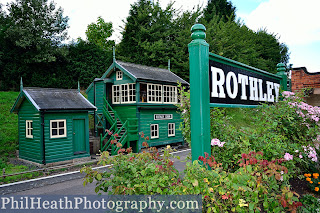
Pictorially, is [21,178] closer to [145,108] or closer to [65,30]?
[145,108]

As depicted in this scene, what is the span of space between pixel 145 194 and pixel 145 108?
1333 cm

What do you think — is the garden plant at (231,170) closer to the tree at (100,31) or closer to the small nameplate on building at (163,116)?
the small nameplate on building at (163,116)

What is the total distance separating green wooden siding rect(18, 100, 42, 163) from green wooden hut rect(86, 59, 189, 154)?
156 inches

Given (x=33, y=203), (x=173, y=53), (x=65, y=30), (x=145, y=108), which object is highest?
(x=65, y=30)

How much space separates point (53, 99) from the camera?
41.8ft

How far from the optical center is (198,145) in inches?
131

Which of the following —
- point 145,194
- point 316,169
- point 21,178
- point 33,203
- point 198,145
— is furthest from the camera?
point 21,178

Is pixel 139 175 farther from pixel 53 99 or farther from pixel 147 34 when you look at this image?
pixel 147 34

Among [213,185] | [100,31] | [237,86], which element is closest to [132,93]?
[237,86]

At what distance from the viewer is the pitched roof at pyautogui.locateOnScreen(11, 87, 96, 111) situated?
39.3ft

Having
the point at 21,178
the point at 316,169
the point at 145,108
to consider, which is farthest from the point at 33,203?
the point at 145,108

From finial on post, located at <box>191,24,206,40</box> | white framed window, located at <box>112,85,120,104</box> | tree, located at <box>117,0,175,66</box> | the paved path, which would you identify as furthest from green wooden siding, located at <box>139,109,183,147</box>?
finial on post, located at <box>191,24,206,40</box>

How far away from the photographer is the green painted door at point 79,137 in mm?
12946

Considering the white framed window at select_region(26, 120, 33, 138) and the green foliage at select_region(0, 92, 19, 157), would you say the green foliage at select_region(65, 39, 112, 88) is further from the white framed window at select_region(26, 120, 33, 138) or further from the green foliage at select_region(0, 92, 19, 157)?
the white framed window at select_region(26, 120, 33, 138)
